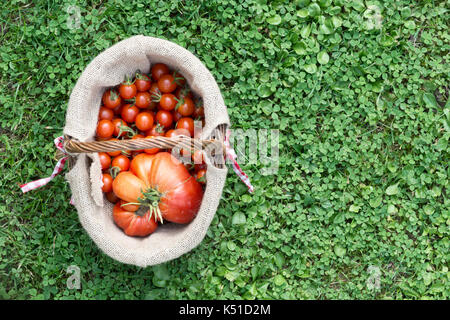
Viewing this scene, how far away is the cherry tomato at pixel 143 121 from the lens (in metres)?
1.92

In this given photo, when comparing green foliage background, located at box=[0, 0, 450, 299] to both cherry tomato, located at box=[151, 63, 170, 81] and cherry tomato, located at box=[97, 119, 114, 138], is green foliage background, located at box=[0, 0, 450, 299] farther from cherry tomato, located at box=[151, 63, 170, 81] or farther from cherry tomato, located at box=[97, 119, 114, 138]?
cherry tomato, located at box=[97, 119, 114, 138]

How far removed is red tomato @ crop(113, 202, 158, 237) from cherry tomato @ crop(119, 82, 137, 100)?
1.47 ft

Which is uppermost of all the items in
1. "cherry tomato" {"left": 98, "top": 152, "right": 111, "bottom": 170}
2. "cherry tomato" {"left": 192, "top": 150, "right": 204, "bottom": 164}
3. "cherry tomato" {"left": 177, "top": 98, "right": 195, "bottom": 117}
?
"cherry tomato" {"left": 177, "top": 98, "right": 195, "bottom": 117}

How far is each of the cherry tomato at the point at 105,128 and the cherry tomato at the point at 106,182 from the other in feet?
0.54

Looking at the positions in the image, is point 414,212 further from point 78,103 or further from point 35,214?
point 35,214

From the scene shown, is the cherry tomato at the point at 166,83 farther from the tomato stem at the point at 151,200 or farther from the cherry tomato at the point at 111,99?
the tomato stem at the point at 151,200

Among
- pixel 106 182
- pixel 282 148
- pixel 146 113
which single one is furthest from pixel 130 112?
pixel 282 148

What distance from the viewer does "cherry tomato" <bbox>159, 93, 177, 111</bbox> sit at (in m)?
1.93

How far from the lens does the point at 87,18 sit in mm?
2150

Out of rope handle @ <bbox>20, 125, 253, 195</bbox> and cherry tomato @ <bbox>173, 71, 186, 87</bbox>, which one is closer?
rope handle @ <bbox>20, 125, 253, 195</bbox>

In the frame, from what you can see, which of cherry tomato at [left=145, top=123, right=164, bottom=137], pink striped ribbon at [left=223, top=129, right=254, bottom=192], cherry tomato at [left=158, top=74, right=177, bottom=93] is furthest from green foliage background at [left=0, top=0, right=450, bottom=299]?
cherry tomato at [left=145, top=123, right=164, bottom=137]

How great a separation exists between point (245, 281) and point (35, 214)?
1.02 m

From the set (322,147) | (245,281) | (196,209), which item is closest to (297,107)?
(322,147)

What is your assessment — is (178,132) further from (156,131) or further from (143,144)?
(143,144)
